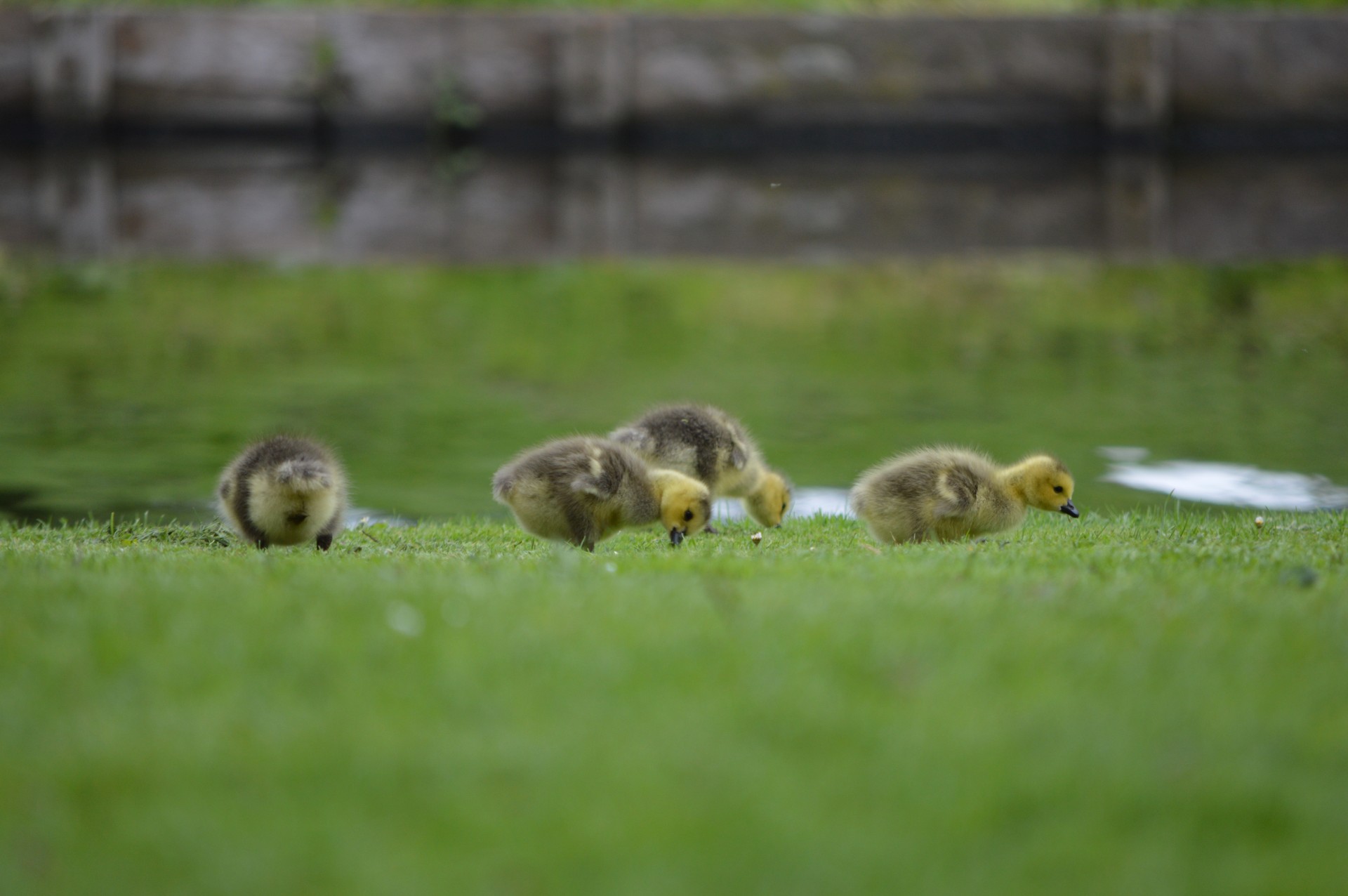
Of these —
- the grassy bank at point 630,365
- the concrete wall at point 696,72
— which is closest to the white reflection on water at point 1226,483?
the grassy bank at point 630,365

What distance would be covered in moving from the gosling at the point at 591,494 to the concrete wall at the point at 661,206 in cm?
1114

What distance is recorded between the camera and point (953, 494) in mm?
7031

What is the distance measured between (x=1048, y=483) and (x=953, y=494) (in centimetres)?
48

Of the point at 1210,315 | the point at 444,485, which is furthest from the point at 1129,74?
the point at 444,485

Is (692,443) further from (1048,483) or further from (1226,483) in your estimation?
(1226,483)

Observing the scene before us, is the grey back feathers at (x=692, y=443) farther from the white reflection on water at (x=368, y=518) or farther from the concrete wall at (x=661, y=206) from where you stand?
the concrete wall at (x=661, y=206)

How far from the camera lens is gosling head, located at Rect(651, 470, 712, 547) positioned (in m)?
7.03

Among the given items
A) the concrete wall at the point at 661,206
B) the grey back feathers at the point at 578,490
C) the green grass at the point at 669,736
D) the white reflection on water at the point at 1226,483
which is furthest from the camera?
the concrete wall at the point at 661,206

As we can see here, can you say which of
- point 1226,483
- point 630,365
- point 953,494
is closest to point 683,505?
point 953,494

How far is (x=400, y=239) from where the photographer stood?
18984 millimetres

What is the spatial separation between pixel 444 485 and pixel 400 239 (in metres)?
9.64

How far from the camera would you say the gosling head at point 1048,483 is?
283 inches

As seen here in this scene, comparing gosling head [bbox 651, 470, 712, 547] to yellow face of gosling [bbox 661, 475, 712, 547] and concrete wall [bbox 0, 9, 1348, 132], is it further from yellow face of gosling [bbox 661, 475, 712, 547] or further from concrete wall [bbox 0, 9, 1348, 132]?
concrete wall [bbox 0, 9, 1348, 132]

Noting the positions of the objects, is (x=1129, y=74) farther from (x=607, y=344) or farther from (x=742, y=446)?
(x=742, y=446)
